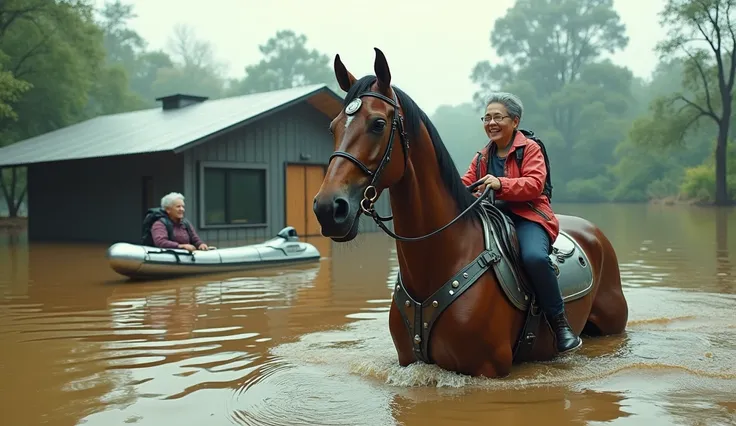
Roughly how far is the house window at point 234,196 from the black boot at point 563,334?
15327 millimetres

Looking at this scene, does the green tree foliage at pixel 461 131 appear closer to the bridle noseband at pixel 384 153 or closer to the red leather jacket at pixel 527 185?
the red leather jacket at pixel 527 185

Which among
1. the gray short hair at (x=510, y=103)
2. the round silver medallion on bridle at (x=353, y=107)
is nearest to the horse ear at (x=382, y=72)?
the round silver medallion on bridle at (x=353, y=107)

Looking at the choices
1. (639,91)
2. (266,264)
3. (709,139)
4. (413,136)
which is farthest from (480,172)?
(639,91)

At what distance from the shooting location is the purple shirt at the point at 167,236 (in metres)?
10.7

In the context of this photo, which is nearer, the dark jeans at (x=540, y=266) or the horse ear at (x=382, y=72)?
the horse ear at (x=382, y=72)

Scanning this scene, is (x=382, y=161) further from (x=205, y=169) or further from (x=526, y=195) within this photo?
(x=205, y=169)

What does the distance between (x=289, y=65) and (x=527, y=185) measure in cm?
7951

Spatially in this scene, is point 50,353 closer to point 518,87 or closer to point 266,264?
point 266,264

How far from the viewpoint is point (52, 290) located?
9.46 meters

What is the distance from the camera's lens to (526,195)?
13.9 ft

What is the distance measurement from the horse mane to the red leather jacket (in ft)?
0.84

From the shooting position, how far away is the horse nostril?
3270 mm

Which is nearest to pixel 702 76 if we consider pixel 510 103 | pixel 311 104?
pixel 311 104

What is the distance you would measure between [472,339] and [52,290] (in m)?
7.41
